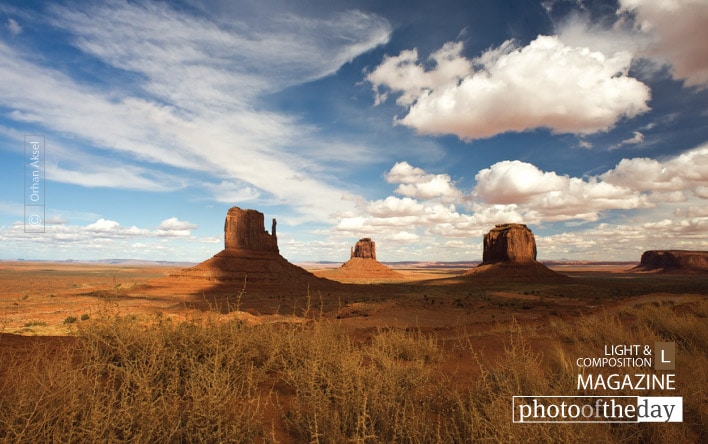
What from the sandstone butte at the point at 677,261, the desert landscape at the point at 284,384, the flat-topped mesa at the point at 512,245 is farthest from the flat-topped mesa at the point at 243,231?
the sandstone butte at the point at 677,261

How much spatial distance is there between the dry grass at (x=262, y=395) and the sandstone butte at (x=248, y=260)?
139ft

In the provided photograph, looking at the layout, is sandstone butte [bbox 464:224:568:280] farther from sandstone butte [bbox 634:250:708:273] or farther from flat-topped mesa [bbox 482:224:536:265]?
sandstone butte [bbox 634:250:708:273]

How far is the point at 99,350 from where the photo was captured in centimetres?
536

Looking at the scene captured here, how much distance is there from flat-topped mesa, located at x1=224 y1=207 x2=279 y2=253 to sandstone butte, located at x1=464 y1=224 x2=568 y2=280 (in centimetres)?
4378

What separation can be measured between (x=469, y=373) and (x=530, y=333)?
5.68 meters

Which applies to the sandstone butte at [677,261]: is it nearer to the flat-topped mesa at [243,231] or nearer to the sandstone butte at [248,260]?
the sandstone butte at [248,260]

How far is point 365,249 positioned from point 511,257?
2139 inches

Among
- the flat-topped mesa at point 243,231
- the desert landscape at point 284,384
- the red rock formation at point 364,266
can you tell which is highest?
the flat-topped mesa at point 243,231

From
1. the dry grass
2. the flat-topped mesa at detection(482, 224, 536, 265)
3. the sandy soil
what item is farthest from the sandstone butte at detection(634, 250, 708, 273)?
the dry grass

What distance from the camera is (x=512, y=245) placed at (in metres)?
76.8

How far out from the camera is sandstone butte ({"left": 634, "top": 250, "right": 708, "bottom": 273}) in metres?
116

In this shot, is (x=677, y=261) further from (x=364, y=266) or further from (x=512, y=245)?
(x=364, y=266)

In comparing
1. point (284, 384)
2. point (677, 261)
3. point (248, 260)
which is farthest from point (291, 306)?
point (677, 261)

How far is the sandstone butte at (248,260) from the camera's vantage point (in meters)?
49.4
